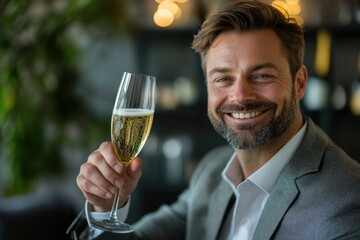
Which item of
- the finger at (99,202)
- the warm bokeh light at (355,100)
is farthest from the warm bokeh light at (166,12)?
the finger at (99,202)

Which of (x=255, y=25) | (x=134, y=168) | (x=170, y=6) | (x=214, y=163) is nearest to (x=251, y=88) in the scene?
(x=255, y=25)

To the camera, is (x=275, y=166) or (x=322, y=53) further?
(x=322, y=53)

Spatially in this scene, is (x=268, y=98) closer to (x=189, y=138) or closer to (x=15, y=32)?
(x=15, y=32)

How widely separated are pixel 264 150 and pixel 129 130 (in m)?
0.48

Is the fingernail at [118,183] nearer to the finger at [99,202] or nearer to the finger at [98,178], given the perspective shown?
the finger at [98,178]

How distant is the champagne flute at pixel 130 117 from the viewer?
1.37 m

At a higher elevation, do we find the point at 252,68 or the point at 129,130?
the point at 252,68

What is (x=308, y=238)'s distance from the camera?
143 cm

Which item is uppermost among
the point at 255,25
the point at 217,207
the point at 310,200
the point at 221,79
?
the point at 255,25

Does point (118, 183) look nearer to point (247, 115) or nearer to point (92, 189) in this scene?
point (92, 189)

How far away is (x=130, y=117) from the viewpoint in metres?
1.37

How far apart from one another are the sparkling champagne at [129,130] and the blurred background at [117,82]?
2182 mm

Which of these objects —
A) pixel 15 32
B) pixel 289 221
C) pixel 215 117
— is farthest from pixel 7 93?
pixel 289 221

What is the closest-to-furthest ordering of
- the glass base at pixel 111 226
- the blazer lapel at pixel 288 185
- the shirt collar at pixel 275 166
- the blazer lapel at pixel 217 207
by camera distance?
the glass base at pixel 111 226 < the blazer lapel at pixel 288 185 < the shirt collar at pixel 275 166 < the blazer lapel at pixel 217 207
